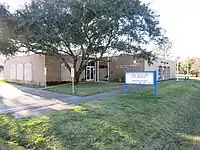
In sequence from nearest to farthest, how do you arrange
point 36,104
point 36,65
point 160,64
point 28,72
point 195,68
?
point 36,104
point 36,65
point 28,72
point 160,64
point 195,68

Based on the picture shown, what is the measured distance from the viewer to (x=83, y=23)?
20.2m


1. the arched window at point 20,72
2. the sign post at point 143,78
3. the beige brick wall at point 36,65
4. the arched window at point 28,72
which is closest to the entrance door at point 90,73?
the beige brick wall at point 36,65

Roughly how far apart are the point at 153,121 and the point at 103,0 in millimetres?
13123

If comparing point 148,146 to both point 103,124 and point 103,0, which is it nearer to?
point 103,124

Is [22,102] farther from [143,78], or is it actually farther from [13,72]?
[13,72]

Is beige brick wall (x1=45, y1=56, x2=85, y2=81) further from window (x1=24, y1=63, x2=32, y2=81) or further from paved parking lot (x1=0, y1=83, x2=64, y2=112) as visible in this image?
paved parking lot (x1=0, y1=83, x2=64, y2=112)

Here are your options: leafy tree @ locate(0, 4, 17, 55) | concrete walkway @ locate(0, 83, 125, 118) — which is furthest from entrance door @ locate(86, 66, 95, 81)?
concrete walkway @ locate(0, 83, 125, 118)

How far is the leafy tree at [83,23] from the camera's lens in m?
18.9

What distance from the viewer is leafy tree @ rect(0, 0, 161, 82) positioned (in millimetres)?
18875

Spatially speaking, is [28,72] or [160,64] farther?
[160,64]

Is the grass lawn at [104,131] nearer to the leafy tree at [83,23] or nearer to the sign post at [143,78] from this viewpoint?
the sign post at [143,78]

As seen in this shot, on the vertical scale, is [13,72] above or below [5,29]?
below

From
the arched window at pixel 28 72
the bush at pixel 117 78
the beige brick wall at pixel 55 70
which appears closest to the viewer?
the beige brick wall at pixel 55 70

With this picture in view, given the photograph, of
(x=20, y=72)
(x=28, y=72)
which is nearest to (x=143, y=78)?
(x=28, y=72)
